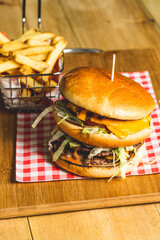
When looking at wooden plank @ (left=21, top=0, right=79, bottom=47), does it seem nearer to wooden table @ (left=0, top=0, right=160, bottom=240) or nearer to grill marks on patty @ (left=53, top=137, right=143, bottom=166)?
wooden table @ (left=0, top=0, right=160, bottom=240)

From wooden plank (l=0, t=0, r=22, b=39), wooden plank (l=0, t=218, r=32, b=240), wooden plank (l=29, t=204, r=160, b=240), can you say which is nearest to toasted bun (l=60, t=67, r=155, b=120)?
wooden plank (l=29, t=204, r=160, b=240)

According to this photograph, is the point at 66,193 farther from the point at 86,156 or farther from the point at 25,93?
the point at 25,93

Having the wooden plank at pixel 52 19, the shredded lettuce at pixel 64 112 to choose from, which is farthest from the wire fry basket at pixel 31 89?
the wooden plank at pixel 52 19

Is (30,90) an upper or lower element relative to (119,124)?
lower

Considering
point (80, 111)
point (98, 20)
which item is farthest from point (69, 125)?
point (98, 20)

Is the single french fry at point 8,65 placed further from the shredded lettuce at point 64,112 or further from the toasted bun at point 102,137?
the toasted bun at point 102,137

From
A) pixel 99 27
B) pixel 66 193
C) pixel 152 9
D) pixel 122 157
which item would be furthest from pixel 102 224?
pixel 152 9
